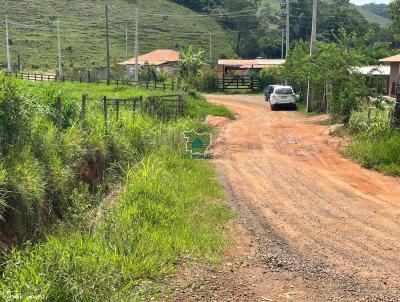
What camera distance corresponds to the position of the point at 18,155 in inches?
338

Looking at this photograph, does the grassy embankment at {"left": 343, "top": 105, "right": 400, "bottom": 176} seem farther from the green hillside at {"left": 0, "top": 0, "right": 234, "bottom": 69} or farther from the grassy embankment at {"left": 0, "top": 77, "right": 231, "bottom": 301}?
the green hillside at {"left": 0, "top": 0, "right": 234, "bottom": 69}

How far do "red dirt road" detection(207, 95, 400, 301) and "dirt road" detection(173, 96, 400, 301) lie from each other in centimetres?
1

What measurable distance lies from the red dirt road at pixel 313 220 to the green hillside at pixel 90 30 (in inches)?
2507

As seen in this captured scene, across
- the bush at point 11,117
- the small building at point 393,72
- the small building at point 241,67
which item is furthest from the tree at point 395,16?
the bush at point 11,117

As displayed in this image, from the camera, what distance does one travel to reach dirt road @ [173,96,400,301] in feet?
21.1

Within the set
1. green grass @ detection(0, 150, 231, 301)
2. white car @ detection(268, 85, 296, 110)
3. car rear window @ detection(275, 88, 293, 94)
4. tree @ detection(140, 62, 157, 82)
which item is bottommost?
green grass @ detection(0, 150, 231, 301)

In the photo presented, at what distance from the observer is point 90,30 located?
10019 cm

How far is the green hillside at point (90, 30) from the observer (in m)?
85.6

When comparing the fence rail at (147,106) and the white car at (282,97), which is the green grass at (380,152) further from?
the white car at (282,97)

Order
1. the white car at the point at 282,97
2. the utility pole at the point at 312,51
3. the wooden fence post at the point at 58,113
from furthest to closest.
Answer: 1. the white car at the point at 282,97
2. the utility pole at the point at 312,51
3. the wooden fence post at the point at 58,113

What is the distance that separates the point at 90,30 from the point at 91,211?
9637 cm

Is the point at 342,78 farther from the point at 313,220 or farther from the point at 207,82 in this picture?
the point at 207,82

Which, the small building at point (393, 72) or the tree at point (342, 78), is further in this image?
the small building at point (393, 72)

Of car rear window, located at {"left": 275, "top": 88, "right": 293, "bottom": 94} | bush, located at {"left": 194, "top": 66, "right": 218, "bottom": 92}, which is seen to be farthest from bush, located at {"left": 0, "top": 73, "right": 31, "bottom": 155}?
bush, located at {"left": 194, "top": 66, "right": 218, "bottom": 92}
